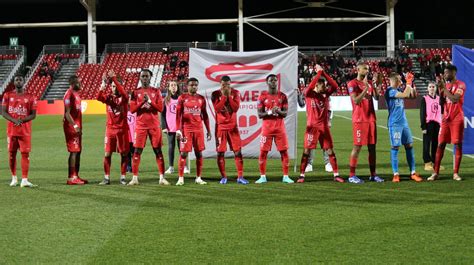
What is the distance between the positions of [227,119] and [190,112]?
0.65 m

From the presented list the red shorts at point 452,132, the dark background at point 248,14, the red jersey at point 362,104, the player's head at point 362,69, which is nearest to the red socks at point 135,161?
the red jersey at point 362,104

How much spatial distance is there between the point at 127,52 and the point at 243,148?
147 ft

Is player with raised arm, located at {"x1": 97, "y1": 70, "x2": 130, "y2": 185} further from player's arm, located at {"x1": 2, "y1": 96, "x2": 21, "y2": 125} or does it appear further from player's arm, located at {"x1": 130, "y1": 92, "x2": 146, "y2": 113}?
player's arm, located at {"x1": 2, "y1": 96, "x2": 21, "y2": 125}

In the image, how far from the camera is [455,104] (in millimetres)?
12750

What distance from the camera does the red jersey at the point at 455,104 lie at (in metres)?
12.7

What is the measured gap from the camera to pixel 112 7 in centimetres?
6200

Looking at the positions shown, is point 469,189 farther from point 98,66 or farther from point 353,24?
point 353,24

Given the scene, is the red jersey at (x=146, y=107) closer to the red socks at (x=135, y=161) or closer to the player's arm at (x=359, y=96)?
the red socks at (x=135, y=161)

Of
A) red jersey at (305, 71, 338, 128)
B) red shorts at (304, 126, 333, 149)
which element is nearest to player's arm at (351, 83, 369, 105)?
red jersey at (305, 71, 338, 128)

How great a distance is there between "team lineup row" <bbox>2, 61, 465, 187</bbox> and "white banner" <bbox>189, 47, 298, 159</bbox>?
4.80 ft

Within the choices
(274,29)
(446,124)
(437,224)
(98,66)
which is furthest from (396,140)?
(274,29)

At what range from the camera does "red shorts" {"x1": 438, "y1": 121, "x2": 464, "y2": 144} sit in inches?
504

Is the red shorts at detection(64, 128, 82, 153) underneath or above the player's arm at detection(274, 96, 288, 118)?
underneath

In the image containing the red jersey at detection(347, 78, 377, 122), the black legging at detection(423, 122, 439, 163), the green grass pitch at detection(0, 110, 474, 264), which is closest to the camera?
the green grass pitch at detection(0, 110, 474, 264)
